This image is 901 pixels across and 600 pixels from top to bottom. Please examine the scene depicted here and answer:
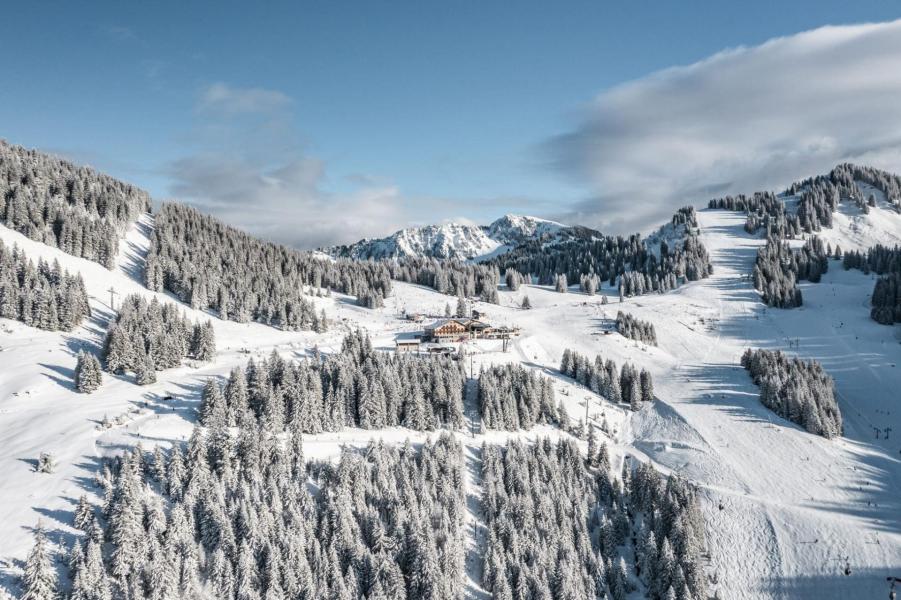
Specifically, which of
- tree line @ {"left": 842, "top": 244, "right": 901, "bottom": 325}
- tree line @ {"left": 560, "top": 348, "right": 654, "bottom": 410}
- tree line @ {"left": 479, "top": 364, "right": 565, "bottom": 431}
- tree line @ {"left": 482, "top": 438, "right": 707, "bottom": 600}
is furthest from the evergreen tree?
tree line @ {"left": 842, "top": 244, "right": 901, "bottom": 325}

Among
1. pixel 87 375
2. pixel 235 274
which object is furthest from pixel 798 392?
pixel 235 274

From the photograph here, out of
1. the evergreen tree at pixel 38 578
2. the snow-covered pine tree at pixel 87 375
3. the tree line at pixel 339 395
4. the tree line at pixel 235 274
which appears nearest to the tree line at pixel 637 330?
the tree line at pixel 339 395

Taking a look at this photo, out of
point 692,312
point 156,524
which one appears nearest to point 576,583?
point 156,524

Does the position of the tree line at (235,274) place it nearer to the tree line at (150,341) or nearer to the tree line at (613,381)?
the tree line at (150,341)

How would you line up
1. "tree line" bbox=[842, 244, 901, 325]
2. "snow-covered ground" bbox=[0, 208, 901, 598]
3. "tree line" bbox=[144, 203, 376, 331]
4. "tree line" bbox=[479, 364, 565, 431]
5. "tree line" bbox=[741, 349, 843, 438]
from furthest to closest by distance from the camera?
"tree line" bbox=[842, 244, 901, 325] < "tree line" bbox=[144, 203, 376, 331] < "tree line" bbox=[741, 349, 843, 438] < "tree line" bbox=[479, 364, 565, 431] < "snow-covered ground" bbox=[0, 208, 901, 598]

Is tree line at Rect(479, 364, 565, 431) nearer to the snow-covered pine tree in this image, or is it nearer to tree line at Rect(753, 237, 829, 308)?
the snow-covered pine tree
